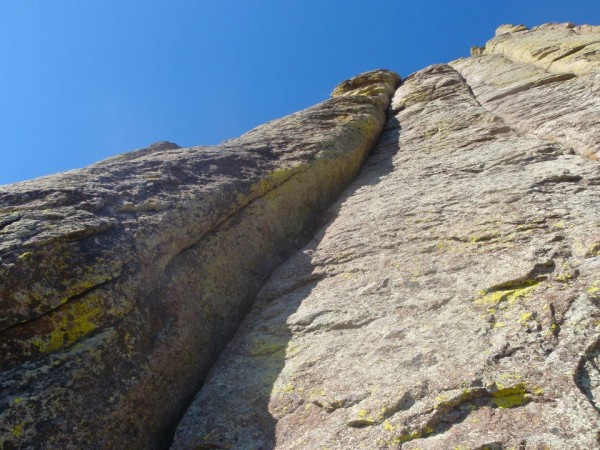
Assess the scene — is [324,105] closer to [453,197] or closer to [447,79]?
[447,79]

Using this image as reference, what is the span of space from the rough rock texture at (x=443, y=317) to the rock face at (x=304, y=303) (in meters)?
0.04

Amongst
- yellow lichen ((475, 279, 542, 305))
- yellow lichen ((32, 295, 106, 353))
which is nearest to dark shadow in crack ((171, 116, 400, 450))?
yellow lichen ((32, 295, 106, 353))

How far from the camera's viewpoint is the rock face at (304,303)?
592 cm

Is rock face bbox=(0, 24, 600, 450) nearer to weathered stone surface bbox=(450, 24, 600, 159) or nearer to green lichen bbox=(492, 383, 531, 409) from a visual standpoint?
green lichen bbox=(492, 383, 531, 409)

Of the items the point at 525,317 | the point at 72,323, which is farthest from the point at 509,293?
the point at 72,323

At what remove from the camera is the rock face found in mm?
5918

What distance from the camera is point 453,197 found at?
1148 centimetres

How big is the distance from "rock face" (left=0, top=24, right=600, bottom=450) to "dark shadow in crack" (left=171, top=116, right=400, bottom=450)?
4 centimetres

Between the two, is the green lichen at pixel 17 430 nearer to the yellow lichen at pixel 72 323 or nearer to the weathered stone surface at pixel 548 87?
the yellow lichen at pixel 72 323

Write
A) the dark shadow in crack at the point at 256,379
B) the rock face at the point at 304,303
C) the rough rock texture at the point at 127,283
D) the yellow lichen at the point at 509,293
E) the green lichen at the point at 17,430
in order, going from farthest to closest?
1. the yellow lichen at the point at 509,293
2. the dark shadow in crack at the point at 256,379
3. the rough rock texture at the point at 127,283
4. the rock face at the point at 304,303
5. the green lichen at the point at 17,430

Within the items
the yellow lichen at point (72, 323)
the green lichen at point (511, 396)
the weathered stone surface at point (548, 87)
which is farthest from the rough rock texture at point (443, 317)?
the yellow lichen at point (72, 323)

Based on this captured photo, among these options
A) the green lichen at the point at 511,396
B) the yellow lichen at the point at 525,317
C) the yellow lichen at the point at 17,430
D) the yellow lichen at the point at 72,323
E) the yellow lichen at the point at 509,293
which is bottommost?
the green lichen at the point at 511,396

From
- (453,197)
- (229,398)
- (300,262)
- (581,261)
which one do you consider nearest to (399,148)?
(453,197)

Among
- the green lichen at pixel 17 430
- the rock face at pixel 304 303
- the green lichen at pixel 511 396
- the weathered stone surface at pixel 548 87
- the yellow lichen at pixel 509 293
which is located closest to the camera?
the green lichen at pixel 511 396
